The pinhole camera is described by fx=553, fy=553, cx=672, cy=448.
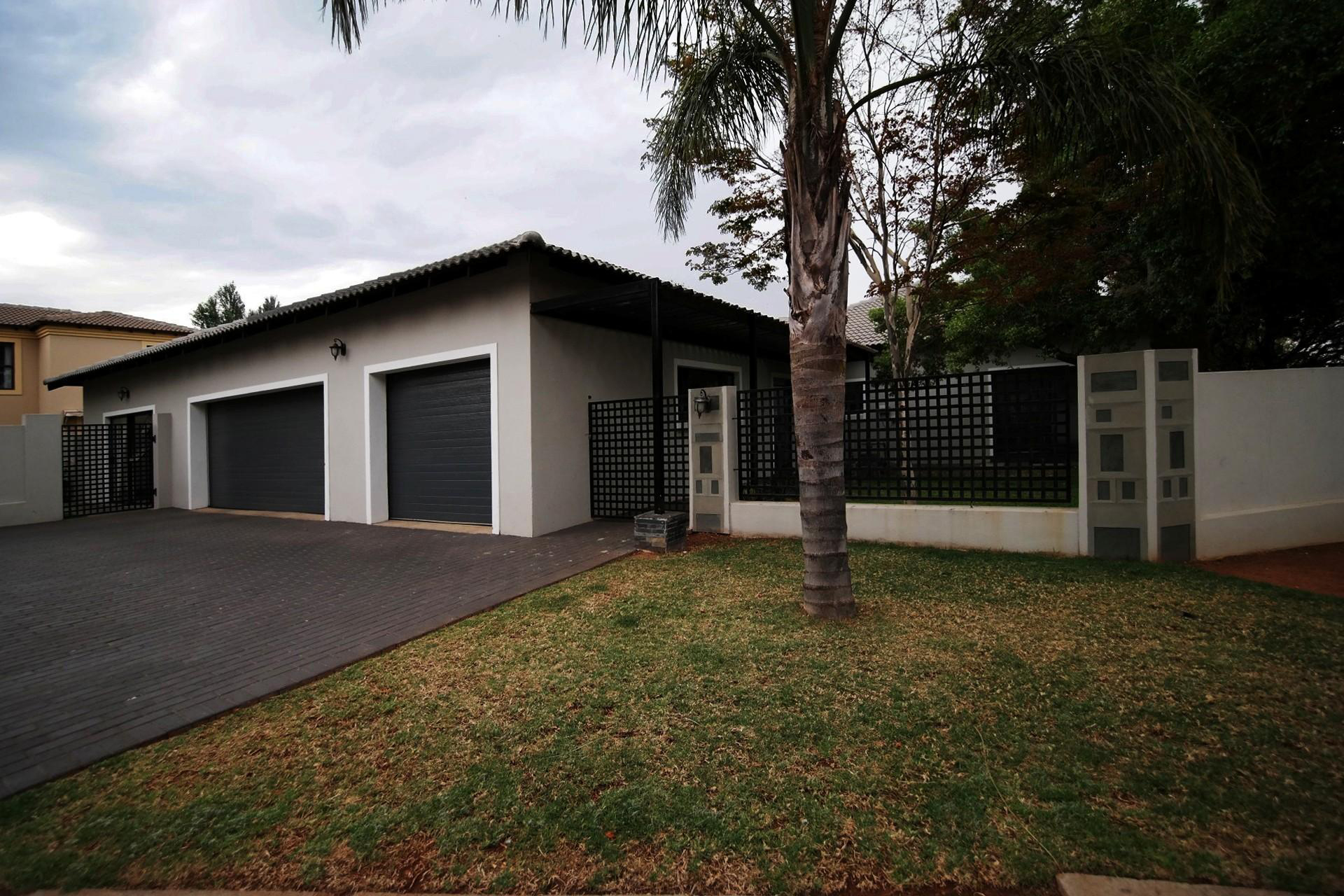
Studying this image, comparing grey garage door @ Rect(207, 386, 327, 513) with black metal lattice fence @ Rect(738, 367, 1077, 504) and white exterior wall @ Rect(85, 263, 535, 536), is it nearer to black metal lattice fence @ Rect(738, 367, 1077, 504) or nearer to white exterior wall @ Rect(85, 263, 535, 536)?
white exterior wall @ Rect(85, 263, 535, 536)

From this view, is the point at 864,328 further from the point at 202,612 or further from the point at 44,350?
the point at 44,350

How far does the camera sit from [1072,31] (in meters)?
4.41

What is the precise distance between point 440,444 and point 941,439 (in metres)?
7.77

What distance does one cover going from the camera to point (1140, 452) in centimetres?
523

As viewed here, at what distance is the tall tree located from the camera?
3689 millimetres

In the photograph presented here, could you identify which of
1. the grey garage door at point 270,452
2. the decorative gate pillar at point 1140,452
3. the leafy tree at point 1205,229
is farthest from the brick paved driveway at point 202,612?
the leafy tree at point 1205,229

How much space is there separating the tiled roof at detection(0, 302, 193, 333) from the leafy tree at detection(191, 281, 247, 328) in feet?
88.3

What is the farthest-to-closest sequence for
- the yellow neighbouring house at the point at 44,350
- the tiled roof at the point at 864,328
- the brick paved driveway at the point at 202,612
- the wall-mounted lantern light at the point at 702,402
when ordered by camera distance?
the yellow neighbouring house at the point at 44,350 < the tiled roof at the point at 864,328 < the wall-mounted lantern light at the point at 702,402 < the brick paved driveway at the point at 202,612

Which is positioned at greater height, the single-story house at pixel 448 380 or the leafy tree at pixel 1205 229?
the leafy tree at pixel 1205 229

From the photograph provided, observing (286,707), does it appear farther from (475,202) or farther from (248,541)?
(475,202)

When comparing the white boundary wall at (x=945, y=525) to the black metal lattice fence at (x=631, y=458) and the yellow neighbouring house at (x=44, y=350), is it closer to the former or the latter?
the black metal lattice fence at (x=631, y=458)

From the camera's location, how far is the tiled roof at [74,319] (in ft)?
73.6

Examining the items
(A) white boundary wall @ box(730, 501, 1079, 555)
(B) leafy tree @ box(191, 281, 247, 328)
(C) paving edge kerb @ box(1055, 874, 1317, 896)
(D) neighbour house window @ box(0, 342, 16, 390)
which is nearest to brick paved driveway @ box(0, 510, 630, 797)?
(A) white boundary wall @ box(730, 501, 1079, 555)

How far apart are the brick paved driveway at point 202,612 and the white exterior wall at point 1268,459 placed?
6.15m
